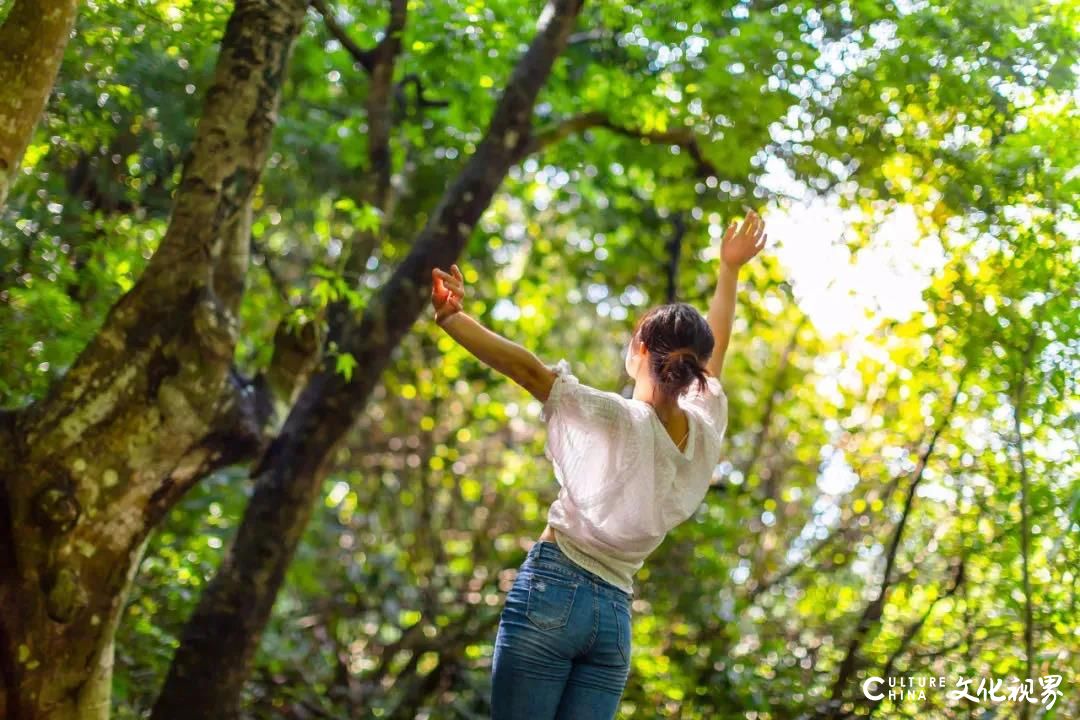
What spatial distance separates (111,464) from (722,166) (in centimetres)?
312

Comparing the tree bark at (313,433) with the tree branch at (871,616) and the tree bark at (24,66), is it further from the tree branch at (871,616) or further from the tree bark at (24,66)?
the tree branch at (871,616)

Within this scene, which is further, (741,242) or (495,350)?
(741,242)

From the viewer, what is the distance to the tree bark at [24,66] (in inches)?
117

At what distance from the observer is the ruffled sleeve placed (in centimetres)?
235

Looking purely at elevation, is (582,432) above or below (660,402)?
below

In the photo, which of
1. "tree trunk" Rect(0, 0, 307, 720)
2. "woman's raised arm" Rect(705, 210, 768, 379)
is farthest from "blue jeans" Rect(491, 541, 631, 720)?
"tree trunk" Rect(0, 0, 307, 720)

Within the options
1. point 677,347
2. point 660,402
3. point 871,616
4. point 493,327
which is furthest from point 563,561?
point 493,327

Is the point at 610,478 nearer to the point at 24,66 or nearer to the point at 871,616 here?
the point at 24,66

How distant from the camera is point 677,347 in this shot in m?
2.50

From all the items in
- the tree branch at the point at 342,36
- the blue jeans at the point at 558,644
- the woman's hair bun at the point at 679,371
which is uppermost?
the tree branch at the point at 342,36

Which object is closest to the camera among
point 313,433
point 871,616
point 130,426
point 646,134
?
point 130,426

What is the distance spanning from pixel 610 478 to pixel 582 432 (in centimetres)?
11

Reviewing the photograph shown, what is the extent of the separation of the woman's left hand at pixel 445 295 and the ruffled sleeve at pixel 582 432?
0.26 meters

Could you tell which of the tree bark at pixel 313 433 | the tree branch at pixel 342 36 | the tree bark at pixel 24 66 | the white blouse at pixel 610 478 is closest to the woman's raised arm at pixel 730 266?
the white blouse at pixel 610 478
